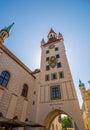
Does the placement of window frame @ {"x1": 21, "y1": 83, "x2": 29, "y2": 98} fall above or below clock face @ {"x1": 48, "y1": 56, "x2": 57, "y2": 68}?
below

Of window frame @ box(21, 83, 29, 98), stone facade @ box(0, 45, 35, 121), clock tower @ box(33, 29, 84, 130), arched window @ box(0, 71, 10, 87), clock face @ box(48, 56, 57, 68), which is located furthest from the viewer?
clock face @ box(48, 56, 57, 68)

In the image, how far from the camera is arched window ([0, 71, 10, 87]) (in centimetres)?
1134

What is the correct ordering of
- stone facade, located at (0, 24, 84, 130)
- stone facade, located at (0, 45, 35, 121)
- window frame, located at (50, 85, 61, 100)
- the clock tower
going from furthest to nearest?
window frame, located at (50, 85, 61, 100)
the clock tower
stone facade, located at (0, 24, 84, 130)
stone facade, located at (0, 45, 35, 121)

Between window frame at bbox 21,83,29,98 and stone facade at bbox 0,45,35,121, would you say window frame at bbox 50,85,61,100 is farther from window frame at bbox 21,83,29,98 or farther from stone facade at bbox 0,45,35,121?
window frame at bbox 21,83,29,98

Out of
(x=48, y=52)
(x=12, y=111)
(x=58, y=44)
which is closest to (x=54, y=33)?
(x=58, y=44)

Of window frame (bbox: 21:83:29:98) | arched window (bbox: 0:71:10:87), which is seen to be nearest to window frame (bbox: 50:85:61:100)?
window frame (bbox: 21:83:29:98)

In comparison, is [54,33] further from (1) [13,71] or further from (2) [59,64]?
(1) [13,71]

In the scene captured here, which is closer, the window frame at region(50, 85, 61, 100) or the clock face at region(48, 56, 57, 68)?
the window frame at region(50, 85, 61, 100)

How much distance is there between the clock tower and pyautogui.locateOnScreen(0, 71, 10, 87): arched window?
19.7 ft

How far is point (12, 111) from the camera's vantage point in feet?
36.5

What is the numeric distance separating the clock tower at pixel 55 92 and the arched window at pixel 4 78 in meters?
6.02

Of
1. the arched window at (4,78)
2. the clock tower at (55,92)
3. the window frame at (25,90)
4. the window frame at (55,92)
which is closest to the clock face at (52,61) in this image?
the clock tower at (55,92)

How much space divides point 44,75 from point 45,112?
6842mm

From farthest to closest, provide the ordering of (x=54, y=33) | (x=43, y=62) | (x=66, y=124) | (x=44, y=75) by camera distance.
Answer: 1. (x=66, y=124)
2. (x=54, y=33)
3. (x=43, y=62)
4. (x=44, y=75)
